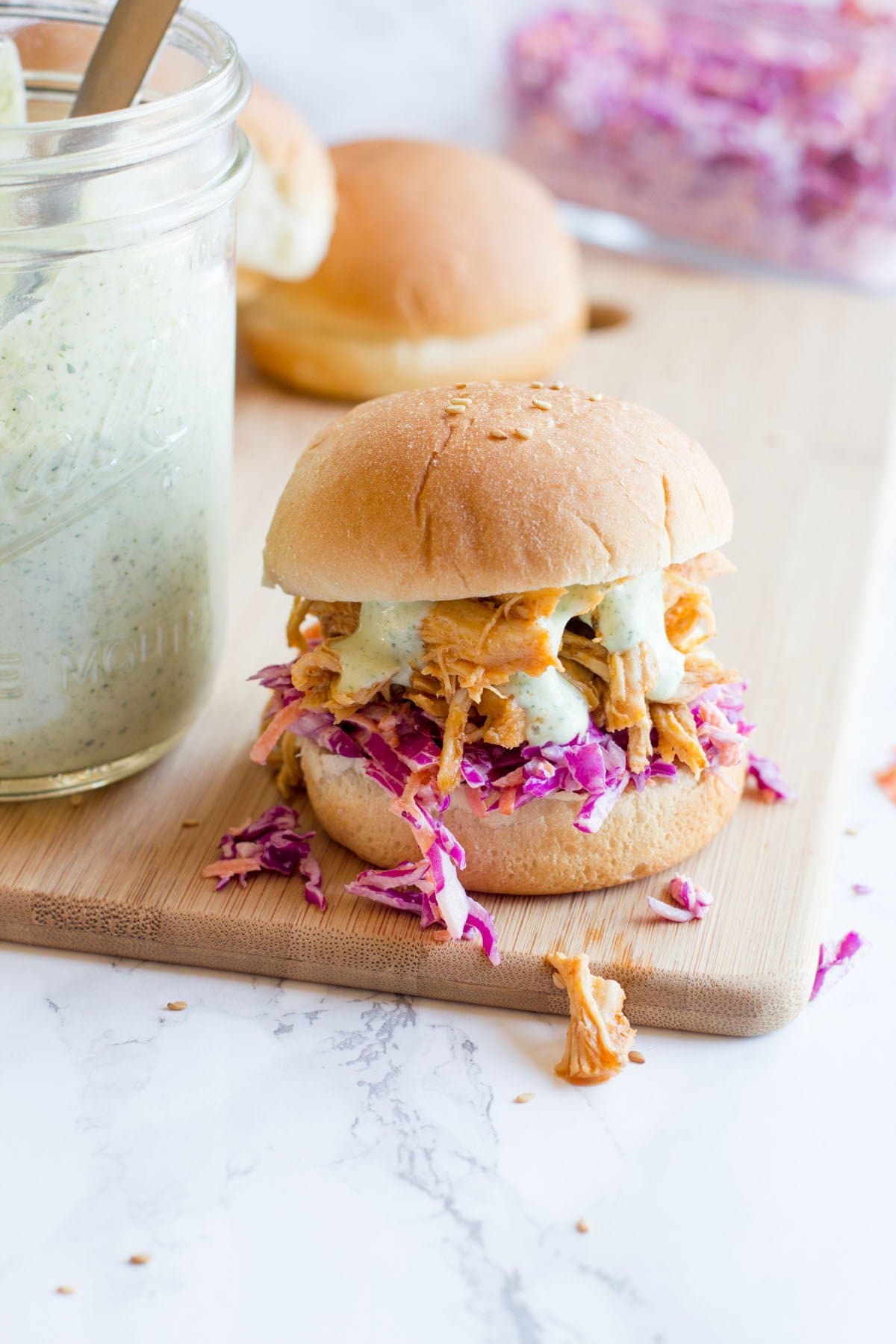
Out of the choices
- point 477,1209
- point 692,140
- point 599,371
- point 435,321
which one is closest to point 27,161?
point 477,1209

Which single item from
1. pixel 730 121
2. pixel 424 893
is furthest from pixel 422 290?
pixel 424 893

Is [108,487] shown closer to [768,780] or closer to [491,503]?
[491,503]

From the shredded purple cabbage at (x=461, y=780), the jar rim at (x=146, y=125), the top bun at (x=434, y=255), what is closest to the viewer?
the jar rim at (x=146, y=125)

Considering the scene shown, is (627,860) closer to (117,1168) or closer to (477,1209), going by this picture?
(477,1209)

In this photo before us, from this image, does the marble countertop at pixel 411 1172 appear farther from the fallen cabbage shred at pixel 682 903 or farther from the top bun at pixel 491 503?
the top bun at pixel 491 503

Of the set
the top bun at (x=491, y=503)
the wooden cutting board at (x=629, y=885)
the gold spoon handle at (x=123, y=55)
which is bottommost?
the wooden cutting board at (x=629, y=885)

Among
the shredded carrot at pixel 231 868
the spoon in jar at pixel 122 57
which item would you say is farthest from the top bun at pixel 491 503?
the spoon in jar at pixel 122 57
